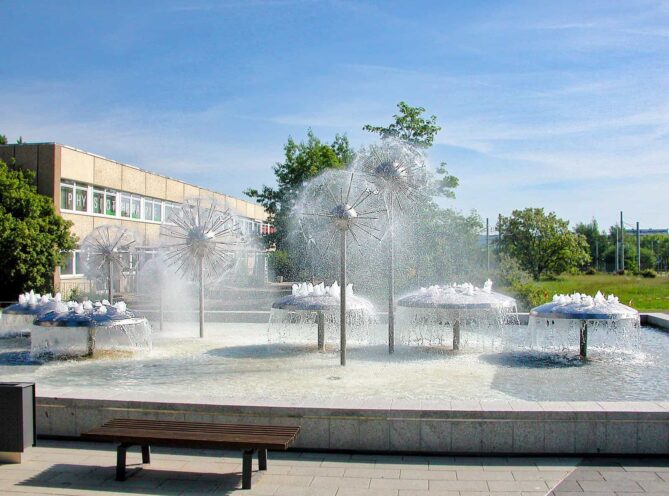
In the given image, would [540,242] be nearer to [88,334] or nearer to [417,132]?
[417,132]

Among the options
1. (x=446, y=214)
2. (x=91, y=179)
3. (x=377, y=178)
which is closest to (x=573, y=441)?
(x=377, y=178)

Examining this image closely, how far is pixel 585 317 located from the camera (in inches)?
475

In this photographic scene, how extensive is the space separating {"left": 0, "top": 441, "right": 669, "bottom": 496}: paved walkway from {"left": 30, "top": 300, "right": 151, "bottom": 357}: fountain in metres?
5.16

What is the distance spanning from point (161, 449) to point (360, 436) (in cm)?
202

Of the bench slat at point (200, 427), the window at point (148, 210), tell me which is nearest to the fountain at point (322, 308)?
the bench slat at point (200, 427)

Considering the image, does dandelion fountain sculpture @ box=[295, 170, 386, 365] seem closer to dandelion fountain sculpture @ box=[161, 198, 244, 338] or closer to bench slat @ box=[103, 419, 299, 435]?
dandelion fountain sculpture @ box=[161, 198, 244, 338]

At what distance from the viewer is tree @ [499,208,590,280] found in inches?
2024

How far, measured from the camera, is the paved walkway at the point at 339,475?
6039 millimetres

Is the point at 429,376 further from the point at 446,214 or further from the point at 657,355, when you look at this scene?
the point at 446,214

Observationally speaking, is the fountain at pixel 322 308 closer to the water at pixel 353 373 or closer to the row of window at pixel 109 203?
the water at pixel 353 373

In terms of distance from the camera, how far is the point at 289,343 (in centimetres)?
Answer: 1486

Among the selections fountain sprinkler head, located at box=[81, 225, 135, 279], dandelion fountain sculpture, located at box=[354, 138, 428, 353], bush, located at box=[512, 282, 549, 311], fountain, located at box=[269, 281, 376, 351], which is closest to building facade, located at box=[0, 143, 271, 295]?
fountain sprinkler head, located at box=[81, 225, 135, 279]

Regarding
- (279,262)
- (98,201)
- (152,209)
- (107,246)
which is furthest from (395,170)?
(152,209)

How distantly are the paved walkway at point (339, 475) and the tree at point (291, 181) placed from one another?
26906 mm
